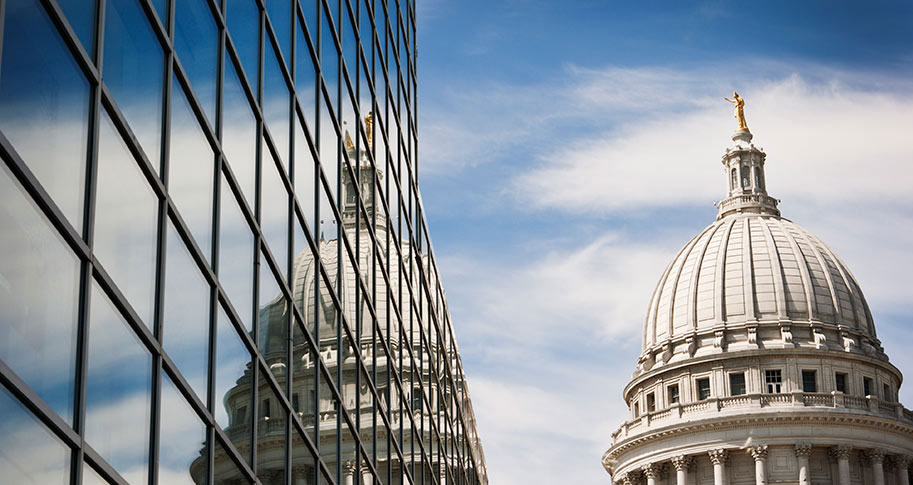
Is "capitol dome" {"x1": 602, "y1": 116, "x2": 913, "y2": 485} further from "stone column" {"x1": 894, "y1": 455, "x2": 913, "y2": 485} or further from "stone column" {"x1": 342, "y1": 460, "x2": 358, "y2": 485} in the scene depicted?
"stone column" {"x1": 342, "y1": 460, "x2": 358, "y2": 485}

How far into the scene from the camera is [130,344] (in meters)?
14.3

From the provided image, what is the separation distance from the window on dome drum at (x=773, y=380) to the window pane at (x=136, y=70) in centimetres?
10023

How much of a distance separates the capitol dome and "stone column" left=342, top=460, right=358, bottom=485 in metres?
86.5

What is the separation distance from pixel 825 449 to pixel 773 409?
4.68 meters

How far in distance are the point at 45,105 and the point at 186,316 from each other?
4024mm

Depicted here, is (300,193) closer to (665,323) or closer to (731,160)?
(665,323)

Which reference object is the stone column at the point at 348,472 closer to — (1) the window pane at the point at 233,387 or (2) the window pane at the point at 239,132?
(1) the window pane at the point at 233,387

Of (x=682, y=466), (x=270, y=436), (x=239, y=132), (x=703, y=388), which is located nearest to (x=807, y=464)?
(x=682, y=466)

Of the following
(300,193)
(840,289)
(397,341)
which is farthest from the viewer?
(840,289)

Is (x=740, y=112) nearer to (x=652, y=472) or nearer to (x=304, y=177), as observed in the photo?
(x=652, y=472)

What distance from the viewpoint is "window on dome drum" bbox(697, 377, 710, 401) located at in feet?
374

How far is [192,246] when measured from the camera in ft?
53.9

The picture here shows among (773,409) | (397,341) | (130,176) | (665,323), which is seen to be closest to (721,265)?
(665,323)

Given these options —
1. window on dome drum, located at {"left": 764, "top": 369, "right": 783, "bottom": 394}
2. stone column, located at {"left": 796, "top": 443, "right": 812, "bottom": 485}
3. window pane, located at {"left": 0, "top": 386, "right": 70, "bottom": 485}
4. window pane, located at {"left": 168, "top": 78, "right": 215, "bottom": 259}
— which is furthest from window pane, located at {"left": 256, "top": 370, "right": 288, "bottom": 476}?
window on dome drum, located at {"left": 764, "top": 369, "right": 783, "bottom": 394}
